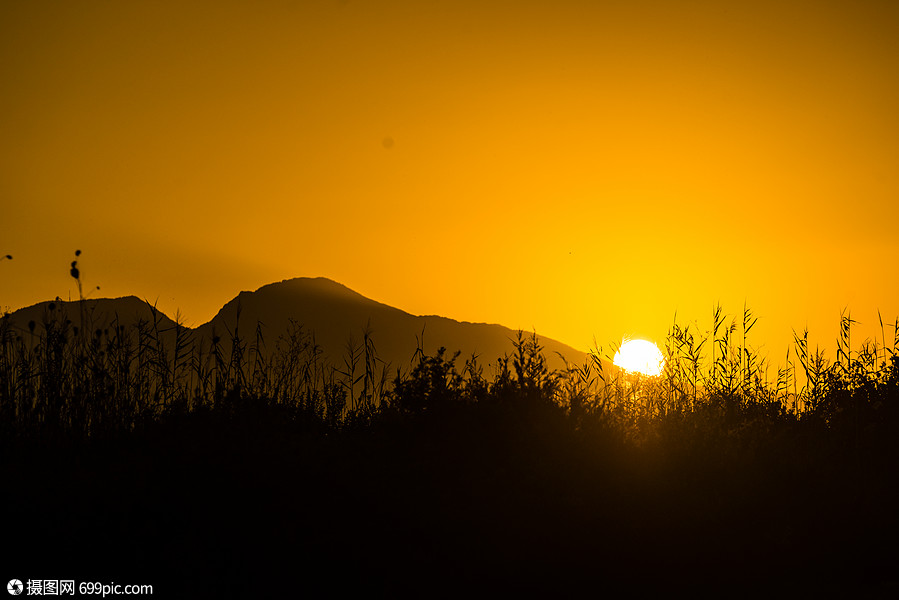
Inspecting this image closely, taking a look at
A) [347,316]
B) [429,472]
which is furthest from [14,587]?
[347,316]

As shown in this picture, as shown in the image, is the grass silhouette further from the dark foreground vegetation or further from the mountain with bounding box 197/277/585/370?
the mountain with bounding box 197/277/585/370

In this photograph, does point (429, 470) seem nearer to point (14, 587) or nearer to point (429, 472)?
point (429, 472)

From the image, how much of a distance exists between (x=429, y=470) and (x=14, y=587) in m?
3.21

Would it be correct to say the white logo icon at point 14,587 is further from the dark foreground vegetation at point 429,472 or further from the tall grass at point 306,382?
the tall grass at point 306,382

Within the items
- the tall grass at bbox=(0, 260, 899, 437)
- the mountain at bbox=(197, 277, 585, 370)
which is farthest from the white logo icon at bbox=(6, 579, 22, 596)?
the mountain at bbox=(197, 277, 585, 370)

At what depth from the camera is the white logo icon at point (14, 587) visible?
4.39 metres

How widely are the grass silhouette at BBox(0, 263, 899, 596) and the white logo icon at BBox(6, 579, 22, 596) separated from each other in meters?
0.20

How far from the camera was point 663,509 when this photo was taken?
5816 millimetres

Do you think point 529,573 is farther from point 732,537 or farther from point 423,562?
point 732,537

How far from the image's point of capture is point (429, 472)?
20.4 feet

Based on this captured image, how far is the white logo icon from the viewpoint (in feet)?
14.4

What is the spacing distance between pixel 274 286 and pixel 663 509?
162797 millimetres

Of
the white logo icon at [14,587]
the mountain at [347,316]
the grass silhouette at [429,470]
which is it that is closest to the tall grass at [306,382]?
the grass silhouette at [429,470]

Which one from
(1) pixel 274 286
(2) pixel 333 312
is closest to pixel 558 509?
(2) pixel 333 312
